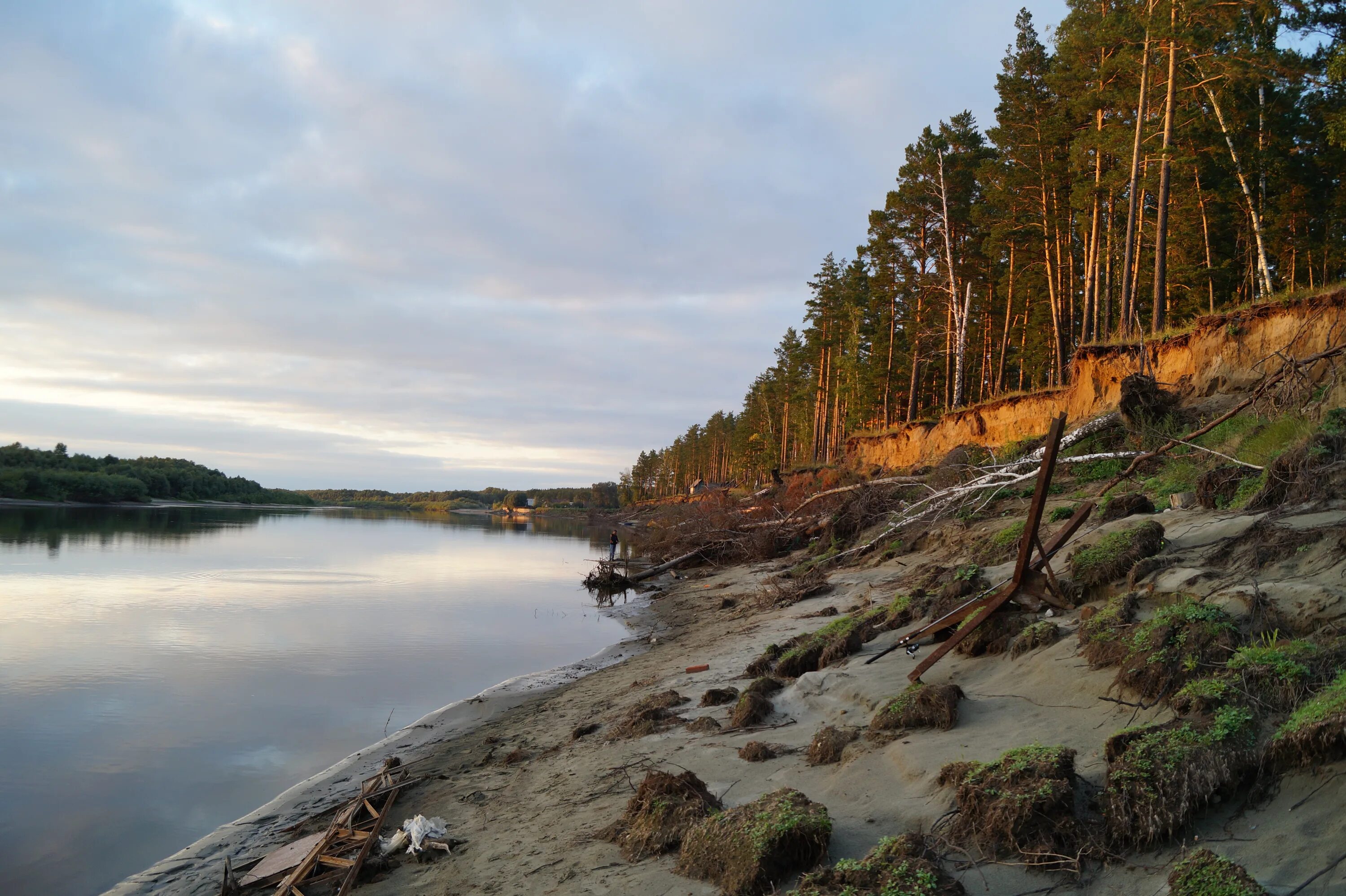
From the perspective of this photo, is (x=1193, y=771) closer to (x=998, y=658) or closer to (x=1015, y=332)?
(x=998, y=658)

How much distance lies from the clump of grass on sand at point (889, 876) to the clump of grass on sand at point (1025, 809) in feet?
0.84

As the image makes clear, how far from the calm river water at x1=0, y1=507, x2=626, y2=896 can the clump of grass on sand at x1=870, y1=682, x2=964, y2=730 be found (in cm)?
674

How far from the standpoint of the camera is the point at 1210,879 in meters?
2.64

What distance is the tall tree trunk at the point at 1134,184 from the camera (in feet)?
64.6

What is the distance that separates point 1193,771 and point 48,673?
659 inches

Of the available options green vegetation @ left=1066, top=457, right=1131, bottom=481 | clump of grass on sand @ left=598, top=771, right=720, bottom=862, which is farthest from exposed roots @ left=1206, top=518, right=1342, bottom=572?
green vegetation @ left=1066, top=457, right=1131, bottom=481

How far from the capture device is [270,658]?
14.3 meters

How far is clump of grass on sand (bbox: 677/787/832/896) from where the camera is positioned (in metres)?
3.60

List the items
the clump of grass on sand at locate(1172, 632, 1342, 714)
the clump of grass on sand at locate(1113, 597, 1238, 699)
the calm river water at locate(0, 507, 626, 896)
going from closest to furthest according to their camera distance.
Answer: the clump of grass on sand at locate(1172, 632, 1342, 714) → the clump of grass on sand at locate(1113, 597, 1238, 699) → the calm river water at locate(0, 507, 626, 896)

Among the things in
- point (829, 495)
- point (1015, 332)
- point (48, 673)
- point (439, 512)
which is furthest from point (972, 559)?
point (439, 512)

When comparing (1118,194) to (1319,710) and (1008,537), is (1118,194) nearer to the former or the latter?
(1008,537)

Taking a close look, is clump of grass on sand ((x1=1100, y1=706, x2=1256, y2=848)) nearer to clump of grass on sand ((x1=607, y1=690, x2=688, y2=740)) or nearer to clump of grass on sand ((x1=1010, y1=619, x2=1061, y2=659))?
clump of grass on sand ((x1=1010, y1=619, x2=1061, y2=659))

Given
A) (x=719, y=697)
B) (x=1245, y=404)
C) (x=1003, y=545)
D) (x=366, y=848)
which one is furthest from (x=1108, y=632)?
(x=366, y=848)

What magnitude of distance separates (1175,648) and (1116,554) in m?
1.94
